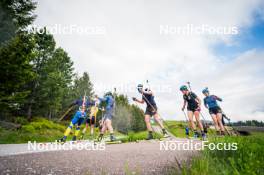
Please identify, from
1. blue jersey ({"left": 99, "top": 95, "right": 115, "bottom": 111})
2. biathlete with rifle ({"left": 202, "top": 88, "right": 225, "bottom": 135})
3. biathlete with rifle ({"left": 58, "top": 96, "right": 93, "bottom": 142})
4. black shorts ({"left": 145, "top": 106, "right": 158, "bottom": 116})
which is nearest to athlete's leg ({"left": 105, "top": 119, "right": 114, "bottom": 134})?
blue jersey ({"left": 99, "top": 95, "right": 115, "bottom": 111})

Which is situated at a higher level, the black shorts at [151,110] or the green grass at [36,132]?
the black shorts at [151,110]

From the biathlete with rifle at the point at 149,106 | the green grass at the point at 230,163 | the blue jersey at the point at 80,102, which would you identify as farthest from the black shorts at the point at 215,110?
the blue jersey at the point at 80,102

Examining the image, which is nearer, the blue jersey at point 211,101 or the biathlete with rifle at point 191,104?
the biathlete with rifle at point 191,104

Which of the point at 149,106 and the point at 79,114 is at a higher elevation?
the point at 149,106

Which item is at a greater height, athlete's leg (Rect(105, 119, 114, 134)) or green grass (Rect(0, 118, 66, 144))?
athlete's leg (Rect(105, 119, 114, 134))

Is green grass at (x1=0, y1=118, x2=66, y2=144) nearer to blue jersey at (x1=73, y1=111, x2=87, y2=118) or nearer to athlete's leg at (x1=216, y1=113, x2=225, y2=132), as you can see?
blue jersey at (x1=73, y1=111, x2=87, y2=118)

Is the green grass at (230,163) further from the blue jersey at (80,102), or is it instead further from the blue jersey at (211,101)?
the blue jersey at (80,102)

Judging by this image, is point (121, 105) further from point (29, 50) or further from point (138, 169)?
point (138, 169)

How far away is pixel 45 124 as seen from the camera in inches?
776

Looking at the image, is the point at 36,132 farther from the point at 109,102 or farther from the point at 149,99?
the point at 149,99

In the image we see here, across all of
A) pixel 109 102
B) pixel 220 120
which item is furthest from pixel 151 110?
pixel 220 120

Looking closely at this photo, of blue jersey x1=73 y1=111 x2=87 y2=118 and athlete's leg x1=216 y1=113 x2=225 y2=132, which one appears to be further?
athlete's leg x1=216 y1=113 x2=225 y2=132

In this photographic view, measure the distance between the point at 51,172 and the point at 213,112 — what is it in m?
8.36

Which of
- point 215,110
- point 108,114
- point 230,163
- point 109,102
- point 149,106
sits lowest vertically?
point 230,163
